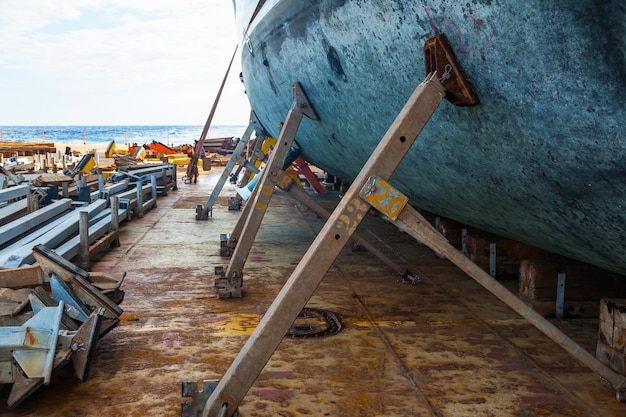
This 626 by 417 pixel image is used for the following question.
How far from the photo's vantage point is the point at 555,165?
2.55 meters

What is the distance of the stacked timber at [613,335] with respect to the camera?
326cm

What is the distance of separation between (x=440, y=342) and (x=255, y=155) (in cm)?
686

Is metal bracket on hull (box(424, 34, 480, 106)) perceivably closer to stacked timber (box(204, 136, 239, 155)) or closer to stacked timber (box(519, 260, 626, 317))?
stacked timber (box(519, 260, 626, 317))

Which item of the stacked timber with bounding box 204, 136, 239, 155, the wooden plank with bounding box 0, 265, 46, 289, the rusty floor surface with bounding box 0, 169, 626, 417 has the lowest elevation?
the rusty floor surface with bounding box 0, 169, 626, 417

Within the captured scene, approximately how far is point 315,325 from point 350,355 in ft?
2.05

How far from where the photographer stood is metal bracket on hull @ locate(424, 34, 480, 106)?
263 centimetres

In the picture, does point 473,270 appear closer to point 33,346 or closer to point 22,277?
point 33,346

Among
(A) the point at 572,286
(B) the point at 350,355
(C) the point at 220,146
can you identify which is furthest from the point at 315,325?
(C) the point at 220,146

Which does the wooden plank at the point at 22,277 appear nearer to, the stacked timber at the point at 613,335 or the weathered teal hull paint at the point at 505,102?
the weathered teal hull paint at the point at 505,102

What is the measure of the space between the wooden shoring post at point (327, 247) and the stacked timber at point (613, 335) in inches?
68.8

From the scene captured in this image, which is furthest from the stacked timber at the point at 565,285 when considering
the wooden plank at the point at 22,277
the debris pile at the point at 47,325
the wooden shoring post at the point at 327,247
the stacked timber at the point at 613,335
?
the wooden plank at the point at 22,277

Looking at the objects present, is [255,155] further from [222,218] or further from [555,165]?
[555,165]

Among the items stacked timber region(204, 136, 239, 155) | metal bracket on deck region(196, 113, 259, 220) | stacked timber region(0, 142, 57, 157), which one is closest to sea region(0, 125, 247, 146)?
stacked timber region(204, 136, 239, 155)

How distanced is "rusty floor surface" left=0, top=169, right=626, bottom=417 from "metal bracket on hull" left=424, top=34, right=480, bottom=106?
63.8 inches
